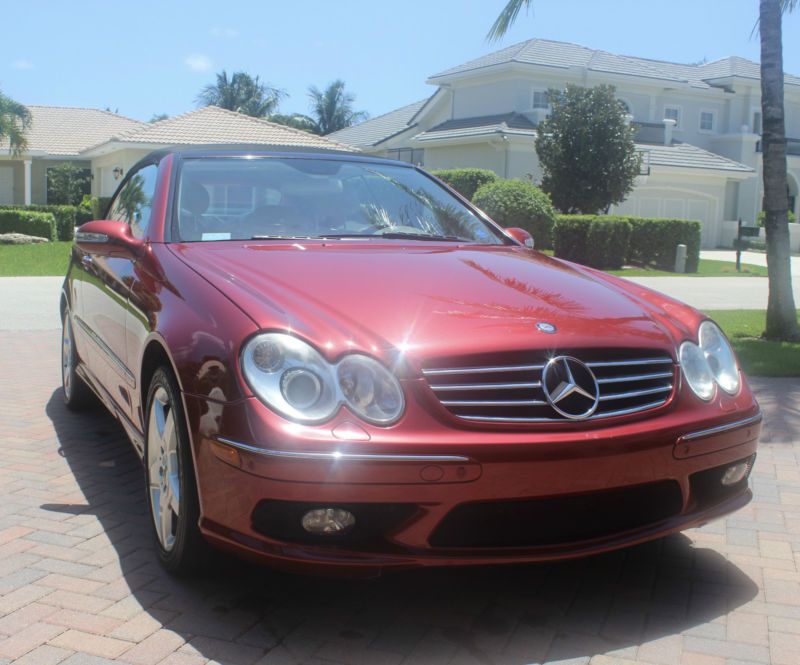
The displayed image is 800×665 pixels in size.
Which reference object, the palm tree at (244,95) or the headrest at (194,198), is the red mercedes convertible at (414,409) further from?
the palm tree at (244,95)

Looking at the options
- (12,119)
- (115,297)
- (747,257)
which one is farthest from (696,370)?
(12,119)

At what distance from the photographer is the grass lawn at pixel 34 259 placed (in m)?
17.5

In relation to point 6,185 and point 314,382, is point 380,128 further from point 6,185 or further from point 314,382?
point 314,382

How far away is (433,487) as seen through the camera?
280 centimetres

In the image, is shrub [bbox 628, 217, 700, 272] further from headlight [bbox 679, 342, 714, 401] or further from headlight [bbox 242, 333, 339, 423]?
headlight [bbox 242, 333, 339, 423]

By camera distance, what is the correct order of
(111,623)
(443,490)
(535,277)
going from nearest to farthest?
(443,490), (111,623), (535,277)

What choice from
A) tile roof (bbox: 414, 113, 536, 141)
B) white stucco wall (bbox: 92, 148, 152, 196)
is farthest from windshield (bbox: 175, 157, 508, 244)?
tile roof (bbox: 414, 113, 536, 141)

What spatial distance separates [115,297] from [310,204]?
101cm

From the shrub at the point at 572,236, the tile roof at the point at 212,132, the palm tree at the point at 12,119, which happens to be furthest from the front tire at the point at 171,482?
the palm tree at the point at 12,119

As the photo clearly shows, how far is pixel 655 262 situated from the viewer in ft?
78.5

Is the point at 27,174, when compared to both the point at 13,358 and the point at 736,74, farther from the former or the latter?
the point at 13,358

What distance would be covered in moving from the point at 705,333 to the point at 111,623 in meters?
2.40

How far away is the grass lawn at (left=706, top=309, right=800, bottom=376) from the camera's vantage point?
8336 millimetres

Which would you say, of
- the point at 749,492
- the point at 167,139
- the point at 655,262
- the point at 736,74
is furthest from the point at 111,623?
the point at 736,74
